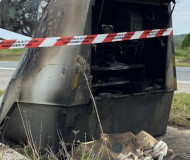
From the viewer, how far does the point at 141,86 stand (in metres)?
4.66

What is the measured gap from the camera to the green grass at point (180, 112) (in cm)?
598

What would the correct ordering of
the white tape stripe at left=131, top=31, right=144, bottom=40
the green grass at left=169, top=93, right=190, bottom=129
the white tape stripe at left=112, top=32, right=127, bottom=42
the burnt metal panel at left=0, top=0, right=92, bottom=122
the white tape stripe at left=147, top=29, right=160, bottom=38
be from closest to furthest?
1. the burnt metal panel at left=0, top=0, right=92, bottom=122
2. the white tape stripe at left=112, top=32, right=127, bottom=42
3. the white tape stripe at left=131, top=31, right=144, bottom=40
4. the white tape stripe at left=147, top=29, right=160, bottom=38
5. the green grass at left=169, top=93, right=190, bottom=129

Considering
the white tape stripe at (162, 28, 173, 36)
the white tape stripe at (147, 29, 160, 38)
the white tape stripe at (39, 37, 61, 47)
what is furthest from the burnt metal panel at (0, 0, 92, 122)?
the white tape stripe at (162, 28, 173, 36)

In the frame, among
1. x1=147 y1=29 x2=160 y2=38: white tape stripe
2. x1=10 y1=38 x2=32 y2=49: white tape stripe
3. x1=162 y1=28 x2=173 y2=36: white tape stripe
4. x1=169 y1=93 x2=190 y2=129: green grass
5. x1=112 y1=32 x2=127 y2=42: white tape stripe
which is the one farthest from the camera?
x1=169 y1=93 x2=190 y2=129: green grass

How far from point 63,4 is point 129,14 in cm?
82

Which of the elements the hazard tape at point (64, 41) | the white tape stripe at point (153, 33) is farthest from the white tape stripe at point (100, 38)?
the white tape stripe at point (153, 33)

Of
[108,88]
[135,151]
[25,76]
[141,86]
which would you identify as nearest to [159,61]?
[141,86]

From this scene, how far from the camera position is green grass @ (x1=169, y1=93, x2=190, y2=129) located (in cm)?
598

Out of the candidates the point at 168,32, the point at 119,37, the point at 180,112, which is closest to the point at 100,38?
the point at 119,37

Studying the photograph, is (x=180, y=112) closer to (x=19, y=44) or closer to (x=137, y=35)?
(x=137, y=35)

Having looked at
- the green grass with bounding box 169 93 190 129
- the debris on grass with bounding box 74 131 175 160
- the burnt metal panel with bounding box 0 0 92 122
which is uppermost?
the burnt metal panel with bounding box 0 0 92 122

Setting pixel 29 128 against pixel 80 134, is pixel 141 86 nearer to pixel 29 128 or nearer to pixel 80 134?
pixel 80 134

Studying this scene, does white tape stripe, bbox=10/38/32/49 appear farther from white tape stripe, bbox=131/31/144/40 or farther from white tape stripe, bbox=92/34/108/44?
white tape stripe, bbox=131/31/144/40

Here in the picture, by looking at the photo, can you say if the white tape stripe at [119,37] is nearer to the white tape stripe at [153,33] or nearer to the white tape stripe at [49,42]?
the white tape stripe at [153,33]
